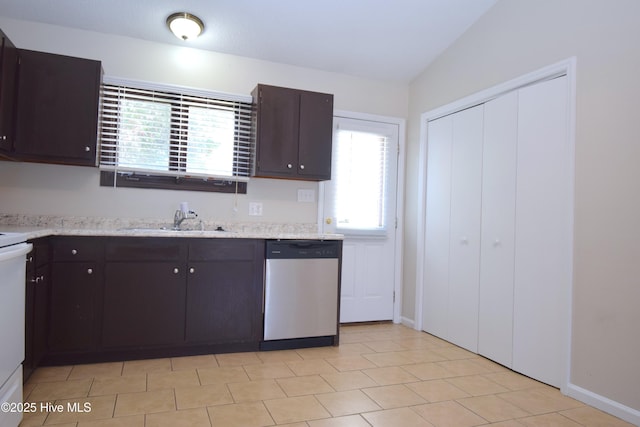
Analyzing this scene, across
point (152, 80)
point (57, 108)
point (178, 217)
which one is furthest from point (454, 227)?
point (57, 108)

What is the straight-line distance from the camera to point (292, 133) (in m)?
3.65

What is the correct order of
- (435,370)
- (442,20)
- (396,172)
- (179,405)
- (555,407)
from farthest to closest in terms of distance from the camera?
1. (396,172)
2. (442,20)
3. (435,370)
4. (555,407)
5. (179,405)

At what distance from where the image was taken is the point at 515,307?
10.2 feet

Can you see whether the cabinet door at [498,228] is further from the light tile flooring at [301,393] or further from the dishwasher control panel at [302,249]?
the dishwasher control panel at [302,249]

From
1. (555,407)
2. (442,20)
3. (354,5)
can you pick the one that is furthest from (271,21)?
(555,407)

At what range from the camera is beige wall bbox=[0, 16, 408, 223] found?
10.7ft

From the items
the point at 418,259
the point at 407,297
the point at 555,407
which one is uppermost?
the point at 418,259

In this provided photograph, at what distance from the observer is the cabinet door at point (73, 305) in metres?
2.80

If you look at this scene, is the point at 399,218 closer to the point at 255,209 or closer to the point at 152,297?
the point at 255,209

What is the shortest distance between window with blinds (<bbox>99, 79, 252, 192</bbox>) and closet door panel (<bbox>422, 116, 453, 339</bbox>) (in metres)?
1.70

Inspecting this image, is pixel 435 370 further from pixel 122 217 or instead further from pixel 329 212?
pixel 122 217

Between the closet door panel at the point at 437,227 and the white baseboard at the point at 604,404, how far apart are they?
128 centimetres

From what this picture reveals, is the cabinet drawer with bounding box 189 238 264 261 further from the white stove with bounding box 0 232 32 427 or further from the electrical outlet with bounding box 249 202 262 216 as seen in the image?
the white stove with bounding box 0 232 32 427

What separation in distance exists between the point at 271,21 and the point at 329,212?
172 centimetres
